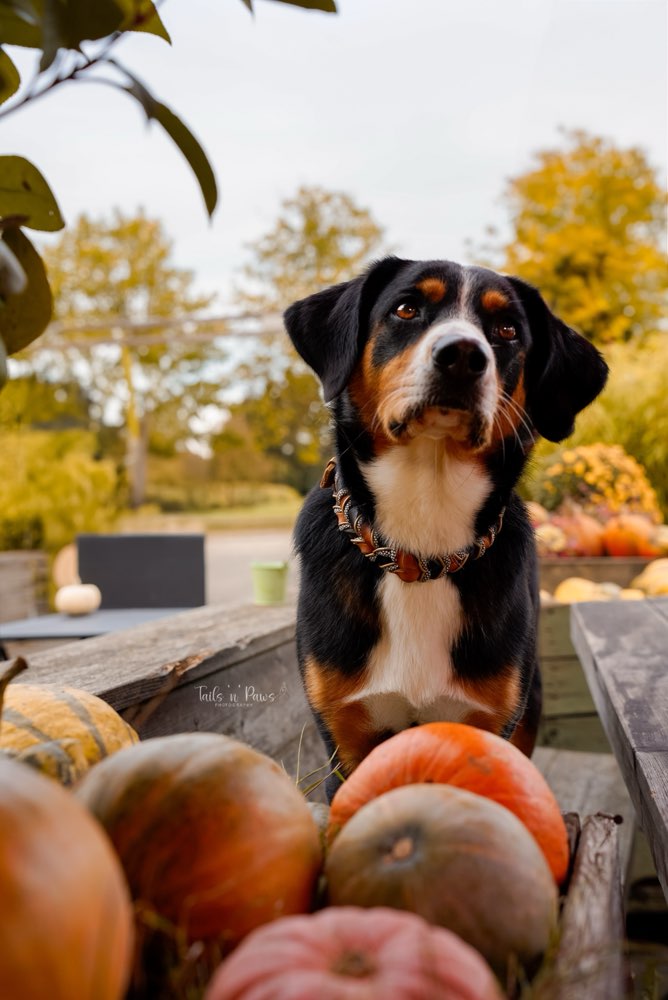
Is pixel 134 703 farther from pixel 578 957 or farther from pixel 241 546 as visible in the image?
pixel 241 546

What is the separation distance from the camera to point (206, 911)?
1.93 feet

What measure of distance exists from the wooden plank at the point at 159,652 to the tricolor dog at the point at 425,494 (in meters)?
0.31

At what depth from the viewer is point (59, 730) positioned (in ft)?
2.92

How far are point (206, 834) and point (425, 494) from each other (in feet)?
4.40

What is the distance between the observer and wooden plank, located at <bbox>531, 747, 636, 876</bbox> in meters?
3.00

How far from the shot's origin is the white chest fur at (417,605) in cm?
166

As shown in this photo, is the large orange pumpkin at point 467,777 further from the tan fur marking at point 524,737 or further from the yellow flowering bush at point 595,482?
the yellow flowering bush at point 595,482

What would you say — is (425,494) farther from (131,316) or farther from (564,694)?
(131,316)

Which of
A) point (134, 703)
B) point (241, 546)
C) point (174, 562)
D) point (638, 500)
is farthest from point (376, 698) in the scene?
point (241, 546)

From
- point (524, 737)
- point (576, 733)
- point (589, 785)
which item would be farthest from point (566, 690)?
point (524, 737)

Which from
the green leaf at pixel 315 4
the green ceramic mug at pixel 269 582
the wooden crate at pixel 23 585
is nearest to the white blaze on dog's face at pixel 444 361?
the green leaf at pixel 315 4

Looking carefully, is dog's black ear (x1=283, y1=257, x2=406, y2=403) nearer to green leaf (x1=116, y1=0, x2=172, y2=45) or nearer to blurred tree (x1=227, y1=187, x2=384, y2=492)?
green leaf (x1=116, y1=0, x2=172, y2=45)

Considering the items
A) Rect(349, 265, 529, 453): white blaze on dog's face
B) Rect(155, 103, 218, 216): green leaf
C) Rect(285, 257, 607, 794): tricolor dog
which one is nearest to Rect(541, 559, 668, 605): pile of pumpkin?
Rect(285, 257, 607, 794): tricolor dog

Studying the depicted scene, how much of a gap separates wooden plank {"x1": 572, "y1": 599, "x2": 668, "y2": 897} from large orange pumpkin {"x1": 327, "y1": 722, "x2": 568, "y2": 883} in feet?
0.92
